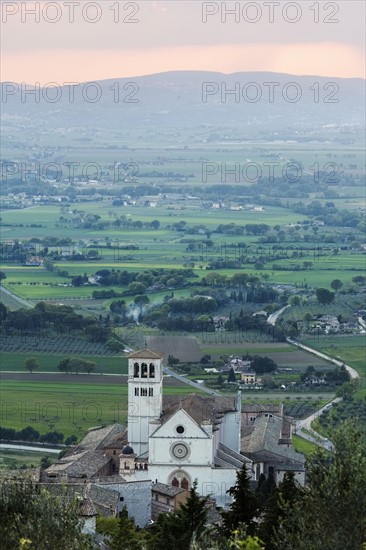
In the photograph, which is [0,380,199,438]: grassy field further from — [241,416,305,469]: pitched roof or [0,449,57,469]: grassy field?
[241,416,305,469]: pitched roof

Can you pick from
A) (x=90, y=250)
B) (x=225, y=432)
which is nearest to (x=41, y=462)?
(x=225, y=432)

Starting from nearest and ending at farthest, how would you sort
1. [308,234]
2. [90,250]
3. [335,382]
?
[335,382] → [90,250] → [308,234]

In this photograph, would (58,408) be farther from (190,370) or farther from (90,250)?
(90,250)

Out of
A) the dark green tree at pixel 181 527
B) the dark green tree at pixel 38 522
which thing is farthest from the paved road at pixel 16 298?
the dark green tree at pixel 38 522

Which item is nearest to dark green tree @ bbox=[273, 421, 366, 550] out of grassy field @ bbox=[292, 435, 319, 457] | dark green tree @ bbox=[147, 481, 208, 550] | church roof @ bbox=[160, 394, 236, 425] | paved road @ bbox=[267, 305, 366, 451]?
dark green tree @ bbox=[147, 481, 208, 550]

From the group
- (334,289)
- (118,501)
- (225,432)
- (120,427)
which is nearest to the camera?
(118,501)

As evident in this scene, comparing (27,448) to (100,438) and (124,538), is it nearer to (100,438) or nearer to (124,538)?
(100,438)

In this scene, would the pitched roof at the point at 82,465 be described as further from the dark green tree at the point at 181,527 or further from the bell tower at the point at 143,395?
the dark green tree at the point at 181,527

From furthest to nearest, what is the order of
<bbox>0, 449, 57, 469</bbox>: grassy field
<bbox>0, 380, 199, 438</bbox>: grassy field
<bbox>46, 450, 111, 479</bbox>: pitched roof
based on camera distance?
<bbox>0, 380, 199, 438</bbox>: grassy field < <bbox>0, 449, 57, 469</bbox>: grassy field < <bbox>46, 450, 111, 479</bbox>: pitched roof
